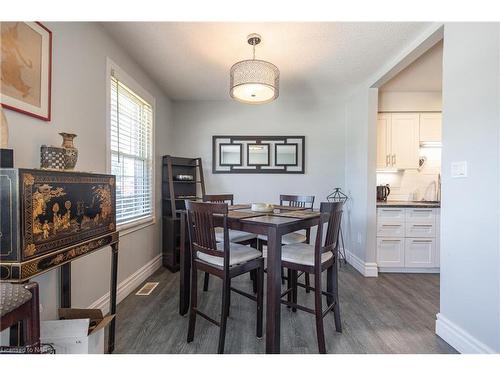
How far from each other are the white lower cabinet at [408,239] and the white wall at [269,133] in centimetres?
99

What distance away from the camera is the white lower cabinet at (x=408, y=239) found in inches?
121

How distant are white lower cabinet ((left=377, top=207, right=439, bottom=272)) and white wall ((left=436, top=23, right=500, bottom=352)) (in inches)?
52.1

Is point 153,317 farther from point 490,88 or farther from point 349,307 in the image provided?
point 490,88

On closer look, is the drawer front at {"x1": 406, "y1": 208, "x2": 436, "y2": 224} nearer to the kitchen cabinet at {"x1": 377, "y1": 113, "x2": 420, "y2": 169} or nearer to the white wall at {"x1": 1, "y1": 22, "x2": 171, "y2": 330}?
the kitchen cabinet at {"x1": 377, "y1": 113, "x2": 420, "y2": 169}

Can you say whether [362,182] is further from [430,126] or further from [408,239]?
[430,126]

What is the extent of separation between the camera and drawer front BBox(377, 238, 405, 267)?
3121 mm

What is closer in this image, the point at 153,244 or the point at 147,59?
the point at 147,59

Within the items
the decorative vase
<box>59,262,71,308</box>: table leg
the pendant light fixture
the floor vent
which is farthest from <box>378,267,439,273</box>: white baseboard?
the decorative vase

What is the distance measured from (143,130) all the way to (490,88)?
3196mm

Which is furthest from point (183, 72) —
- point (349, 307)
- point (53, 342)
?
point (349, 307)

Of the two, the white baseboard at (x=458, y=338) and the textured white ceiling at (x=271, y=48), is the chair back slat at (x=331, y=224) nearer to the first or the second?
the white baseboard at (x=458, y=338)

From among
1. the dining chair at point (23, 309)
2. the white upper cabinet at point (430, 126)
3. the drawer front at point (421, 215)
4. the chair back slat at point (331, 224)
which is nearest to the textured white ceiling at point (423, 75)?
the white upper cabinet at point (430, 126)

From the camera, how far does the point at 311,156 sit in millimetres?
3877

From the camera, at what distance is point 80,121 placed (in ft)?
6.07
